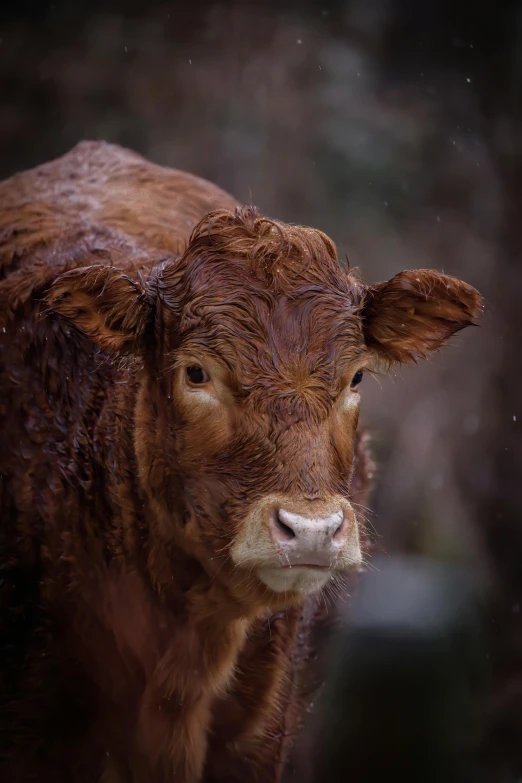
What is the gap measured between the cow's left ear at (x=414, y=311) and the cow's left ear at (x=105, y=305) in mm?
749

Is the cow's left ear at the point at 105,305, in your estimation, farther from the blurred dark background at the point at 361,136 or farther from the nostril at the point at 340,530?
the blurred dark background at the point at 361,136

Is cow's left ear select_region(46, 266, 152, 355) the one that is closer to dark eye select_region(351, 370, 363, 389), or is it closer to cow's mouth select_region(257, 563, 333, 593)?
dark eye select_region(351, 370, 363, 389)

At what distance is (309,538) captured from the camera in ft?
8.19

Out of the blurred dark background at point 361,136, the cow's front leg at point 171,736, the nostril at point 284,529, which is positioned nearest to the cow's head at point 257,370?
the nostril at point 284,529

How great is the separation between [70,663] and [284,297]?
1.53 meters

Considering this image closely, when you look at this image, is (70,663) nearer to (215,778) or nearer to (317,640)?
(215,778)

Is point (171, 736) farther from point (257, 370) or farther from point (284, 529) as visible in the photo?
point (257, 370)

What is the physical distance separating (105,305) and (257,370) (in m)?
0.59

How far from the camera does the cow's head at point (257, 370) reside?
269cm

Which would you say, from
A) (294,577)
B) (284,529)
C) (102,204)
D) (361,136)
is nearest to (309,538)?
(284,529)

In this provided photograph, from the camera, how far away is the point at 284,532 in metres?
2.57

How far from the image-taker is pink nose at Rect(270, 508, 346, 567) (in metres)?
2.50

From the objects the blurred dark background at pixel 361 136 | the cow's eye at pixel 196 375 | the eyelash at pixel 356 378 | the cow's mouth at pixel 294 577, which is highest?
the blurred dark background at pixel 361 136

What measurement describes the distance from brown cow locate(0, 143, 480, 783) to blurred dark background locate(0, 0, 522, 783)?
5065 mm
